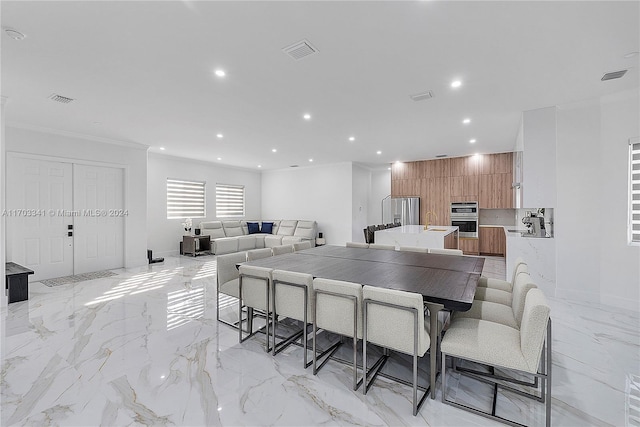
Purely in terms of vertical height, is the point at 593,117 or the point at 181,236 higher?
the point at 593,117

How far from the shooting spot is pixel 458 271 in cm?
267

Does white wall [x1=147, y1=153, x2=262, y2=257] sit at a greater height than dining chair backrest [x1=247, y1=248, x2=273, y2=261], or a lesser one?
greater

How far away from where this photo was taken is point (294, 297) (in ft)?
8.01

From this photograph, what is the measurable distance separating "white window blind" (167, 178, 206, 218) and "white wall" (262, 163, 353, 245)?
2575mm

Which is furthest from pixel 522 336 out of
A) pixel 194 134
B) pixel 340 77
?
pixel 194 134

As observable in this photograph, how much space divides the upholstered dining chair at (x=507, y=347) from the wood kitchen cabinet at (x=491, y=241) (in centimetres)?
650

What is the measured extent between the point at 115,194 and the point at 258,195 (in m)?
5.08

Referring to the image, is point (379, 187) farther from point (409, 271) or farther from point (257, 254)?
point (409, 271)

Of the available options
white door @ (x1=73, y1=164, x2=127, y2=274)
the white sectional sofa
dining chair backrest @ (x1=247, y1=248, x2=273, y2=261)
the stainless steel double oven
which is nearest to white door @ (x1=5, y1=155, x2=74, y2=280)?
white door @ (x1=73, y1=164, x2=127, y2=274)

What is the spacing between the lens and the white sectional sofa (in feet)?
27.0

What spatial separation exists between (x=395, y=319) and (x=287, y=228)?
25.6 ft

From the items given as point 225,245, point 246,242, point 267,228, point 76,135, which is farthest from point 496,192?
point 76,135

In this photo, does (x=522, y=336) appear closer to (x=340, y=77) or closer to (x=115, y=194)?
(x=340, y=77)

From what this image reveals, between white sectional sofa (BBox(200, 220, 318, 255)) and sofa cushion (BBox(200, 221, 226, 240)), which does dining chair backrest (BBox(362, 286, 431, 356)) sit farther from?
sofa cushion (BBox(200, 221, 226, 240))
